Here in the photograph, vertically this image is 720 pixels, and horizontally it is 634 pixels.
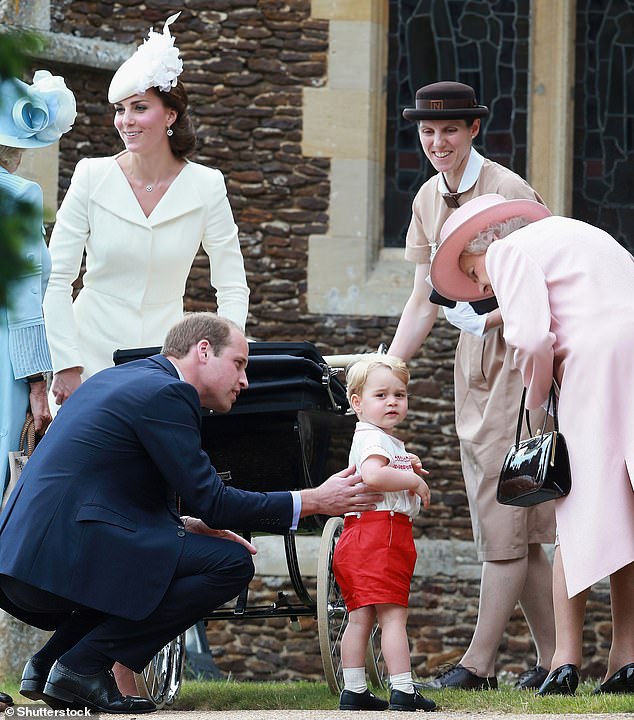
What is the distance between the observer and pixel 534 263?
180 inches

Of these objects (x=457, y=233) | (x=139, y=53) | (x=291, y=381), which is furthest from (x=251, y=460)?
(x=139, y=53)

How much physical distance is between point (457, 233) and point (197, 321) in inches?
38.1

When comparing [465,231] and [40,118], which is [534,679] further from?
[40,118]

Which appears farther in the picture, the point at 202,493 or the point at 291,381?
the point at 291,381

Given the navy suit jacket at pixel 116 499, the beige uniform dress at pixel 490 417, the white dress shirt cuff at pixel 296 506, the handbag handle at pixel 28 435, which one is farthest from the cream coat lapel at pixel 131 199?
the white dress shirt cuff at pixel 296 506

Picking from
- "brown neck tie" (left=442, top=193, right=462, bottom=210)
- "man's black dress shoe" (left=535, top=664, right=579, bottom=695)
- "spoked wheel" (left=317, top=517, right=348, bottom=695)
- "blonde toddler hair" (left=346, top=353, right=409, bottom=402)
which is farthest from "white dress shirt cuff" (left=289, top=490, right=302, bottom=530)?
"brown neck tie" (left=442, top=193, right=462, bottom=210)

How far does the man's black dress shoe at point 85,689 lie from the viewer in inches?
171

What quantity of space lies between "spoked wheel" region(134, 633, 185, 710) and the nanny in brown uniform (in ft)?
3.14

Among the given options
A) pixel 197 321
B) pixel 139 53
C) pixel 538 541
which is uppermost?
pixel 139 53

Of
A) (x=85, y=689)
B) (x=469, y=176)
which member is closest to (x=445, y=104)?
(x=469, y=176)

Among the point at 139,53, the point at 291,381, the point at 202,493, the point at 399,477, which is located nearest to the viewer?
the point at 202,493

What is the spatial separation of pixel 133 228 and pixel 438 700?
2036mm

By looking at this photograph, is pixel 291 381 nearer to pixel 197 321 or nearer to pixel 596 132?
pixel 197 321

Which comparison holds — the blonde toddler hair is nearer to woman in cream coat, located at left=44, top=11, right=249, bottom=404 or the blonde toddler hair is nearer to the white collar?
woman in cream coat, located at left=44, top=11, right=249, bottom=404
